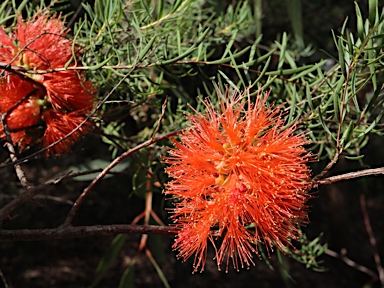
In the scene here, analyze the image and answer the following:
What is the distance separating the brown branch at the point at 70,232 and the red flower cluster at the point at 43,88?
12cm

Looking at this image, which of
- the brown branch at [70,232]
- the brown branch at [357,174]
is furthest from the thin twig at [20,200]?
the brown branch at [357,174]

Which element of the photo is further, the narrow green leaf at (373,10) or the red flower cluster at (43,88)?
the red flower cluster at (43,88)

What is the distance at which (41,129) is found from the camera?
0.53m

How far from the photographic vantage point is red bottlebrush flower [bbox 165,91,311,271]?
15.4 inches

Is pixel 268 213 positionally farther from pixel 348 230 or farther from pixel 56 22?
pixel 348 230

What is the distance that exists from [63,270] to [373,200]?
1.64 m

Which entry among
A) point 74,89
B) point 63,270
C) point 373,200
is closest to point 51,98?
point 74,89

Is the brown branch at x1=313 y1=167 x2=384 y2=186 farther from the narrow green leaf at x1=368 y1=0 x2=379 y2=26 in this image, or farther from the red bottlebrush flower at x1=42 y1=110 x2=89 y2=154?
the red bottlebrush flower at x1=42 y1=110 x2=89 y2=154

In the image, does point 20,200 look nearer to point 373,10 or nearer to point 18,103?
point 18,103

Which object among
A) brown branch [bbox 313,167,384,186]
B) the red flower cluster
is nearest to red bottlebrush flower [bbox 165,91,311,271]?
brown branch [bbox 313,167,384,186]

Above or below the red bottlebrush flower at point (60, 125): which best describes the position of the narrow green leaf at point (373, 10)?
above

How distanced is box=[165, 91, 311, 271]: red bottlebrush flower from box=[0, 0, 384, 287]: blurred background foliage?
0.12 ft

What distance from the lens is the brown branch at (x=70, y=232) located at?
0.38m

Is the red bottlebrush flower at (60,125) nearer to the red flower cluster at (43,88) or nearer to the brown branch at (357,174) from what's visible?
the red flower cluster at (43,88)
